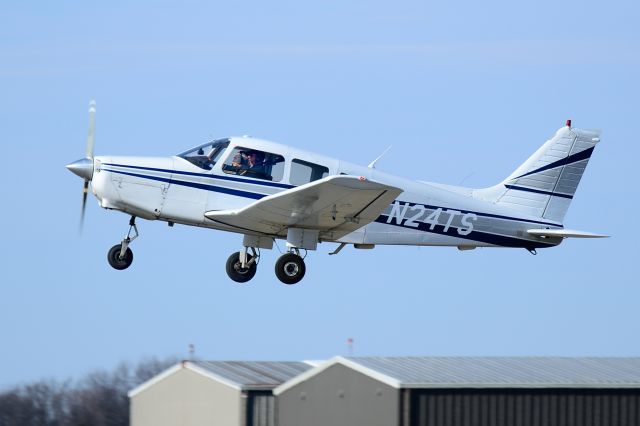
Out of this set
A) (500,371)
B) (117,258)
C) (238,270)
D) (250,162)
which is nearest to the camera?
(250,162)

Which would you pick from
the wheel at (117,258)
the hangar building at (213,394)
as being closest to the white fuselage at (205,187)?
the wheel at (117,258)

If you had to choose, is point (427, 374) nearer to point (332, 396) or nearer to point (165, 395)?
point (332, 396)

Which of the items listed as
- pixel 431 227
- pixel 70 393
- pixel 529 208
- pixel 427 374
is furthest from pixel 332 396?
pixel 70 393

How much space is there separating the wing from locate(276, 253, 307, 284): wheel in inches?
→ 16.2

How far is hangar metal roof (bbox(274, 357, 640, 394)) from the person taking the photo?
23703 millimetres

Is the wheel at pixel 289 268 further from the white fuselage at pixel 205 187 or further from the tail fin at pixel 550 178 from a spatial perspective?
the tail fin at pixel 550 178

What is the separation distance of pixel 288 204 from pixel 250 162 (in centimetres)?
105

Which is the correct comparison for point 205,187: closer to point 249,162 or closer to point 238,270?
point 249,162

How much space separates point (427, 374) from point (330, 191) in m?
4.11

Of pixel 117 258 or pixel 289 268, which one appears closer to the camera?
pixel 117 258

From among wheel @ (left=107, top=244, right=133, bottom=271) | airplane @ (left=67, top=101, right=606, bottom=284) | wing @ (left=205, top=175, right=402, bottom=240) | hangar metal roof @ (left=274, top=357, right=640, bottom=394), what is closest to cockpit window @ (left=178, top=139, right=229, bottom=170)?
airplane @ (left=67, top=101, right=606, bottom=284)

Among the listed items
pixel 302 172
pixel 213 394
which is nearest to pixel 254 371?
pixel 213 394

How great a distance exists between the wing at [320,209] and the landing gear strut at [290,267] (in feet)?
1.27

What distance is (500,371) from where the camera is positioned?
979 inches
